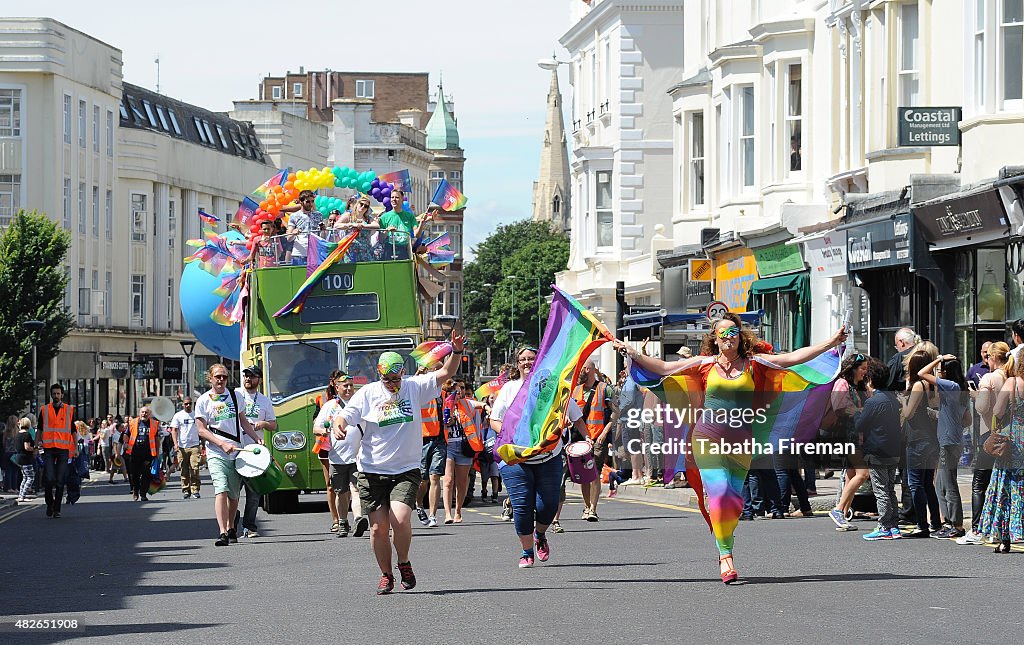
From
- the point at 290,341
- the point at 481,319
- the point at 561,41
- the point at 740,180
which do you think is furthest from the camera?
the point at 481,319

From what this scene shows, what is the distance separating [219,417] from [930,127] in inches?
484

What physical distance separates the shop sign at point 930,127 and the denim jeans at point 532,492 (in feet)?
41.4

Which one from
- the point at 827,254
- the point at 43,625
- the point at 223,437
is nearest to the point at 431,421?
the point at 223,437

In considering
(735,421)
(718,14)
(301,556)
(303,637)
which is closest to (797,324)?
(718,14)

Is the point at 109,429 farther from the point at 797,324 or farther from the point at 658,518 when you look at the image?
the point at 658,518

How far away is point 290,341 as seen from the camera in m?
24.7

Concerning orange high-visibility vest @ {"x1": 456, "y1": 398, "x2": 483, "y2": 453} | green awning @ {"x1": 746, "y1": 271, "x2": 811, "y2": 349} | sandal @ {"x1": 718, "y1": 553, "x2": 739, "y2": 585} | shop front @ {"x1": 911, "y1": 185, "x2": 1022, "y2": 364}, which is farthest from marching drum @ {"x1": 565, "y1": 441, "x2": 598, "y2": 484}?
green awning @ {"x1": 746, "y1": 271, "x2": 811, "y2": 349}

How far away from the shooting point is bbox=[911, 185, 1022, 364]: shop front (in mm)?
25312

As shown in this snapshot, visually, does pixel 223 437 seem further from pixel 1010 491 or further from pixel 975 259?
pixel 975 259

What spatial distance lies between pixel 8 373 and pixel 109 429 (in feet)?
24.9

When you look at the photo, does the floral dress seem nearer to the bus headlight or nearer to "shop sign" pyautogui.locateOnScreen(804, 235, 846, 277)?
the bus headlight

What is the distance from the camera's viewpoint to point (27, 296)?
56062mm

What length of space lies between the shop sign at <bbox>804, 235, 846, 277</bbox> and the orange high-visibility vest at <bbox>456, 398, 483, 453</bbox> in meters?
10.5

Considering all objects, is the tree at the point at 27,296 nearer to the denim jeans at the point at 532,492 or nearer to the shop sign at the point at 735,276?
the shop sign at the point at 735,276
